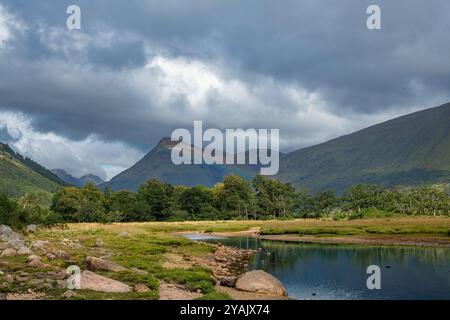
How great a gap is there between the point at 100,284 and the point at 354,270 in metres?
40.5

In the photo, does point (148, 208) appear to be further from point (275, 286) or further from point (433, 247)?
point (275, 286)

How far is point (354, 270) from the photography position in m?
65.4

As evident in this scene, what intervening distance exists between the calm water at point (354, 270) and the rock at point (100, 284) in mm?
18839

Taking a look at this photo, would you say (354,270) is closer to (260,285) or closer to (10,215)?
(260,285)

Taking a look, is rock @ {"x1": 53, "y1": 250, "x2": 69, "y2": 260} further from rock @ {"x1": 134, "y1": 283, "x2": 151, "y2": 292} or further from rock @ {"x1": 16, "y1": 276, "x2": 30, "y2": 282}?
rock @ {"x1": 134, "y1": 283, "x2": 151, "y2": 292}

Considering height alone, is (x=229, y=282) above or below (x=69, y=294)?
below

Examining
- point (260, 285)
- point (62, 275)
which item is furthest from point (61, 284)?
point (260, 285)

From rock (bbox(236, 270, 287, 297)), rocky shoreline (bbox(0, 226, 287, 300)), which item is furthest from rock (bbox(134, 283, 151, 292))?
rock (bbox(236, 270, 287, 297))

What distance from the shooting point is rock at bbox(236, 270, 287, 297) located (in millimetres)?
44188

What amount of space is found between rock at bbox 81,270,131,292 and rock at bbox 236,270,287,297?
38.7 ft

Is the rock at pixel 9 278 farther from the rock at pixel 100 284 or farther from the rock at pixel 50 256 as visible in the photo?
the rock at pixel 50 256

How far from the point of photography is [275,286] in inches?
1772

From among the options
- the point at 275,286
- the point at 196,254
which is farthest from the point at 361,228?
the point at 275,286
